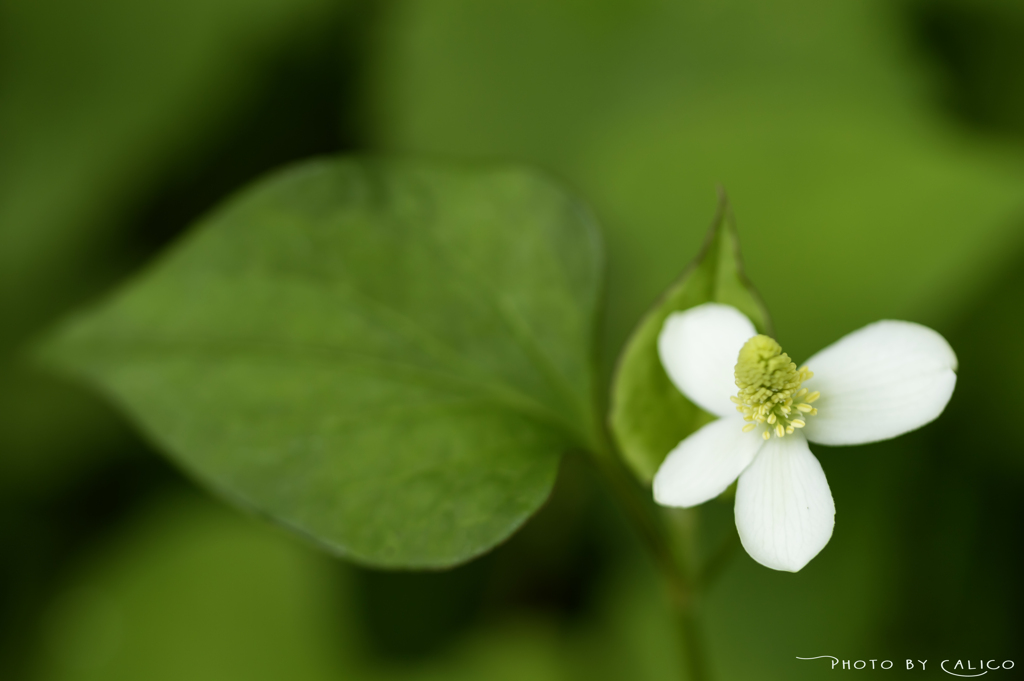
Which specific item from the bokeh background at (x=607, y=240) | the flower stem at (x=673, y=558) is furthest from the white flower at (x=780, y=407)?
the bokeh background at (x=607, y=240)

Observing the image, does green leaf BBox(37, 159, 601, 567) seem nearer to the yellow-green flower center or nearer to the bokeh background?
the yellow-green flower center

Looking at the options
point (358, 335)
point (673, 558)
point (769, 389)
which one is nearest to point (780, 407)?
point (769, 389)

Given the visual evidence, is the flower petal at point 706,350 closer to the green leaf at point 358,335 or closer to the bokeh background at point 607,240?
the green leaf at point 358,335

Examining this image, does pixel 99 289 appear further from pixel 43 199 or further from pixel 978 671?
pixel 978 671

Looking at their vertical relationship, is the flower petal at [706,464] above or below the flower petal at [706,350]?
below

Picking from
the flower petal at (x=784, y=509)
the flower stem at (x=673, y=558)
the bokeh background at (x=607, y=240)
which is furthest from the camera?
the bokeh background at (x=607, y=240)

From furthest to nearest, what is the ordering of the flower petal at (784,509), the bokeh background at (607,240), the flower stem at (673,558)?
1. the bokeh background at (607,240)
2. the flower stem at (673,558)
3. the flower petal at (784,509)
